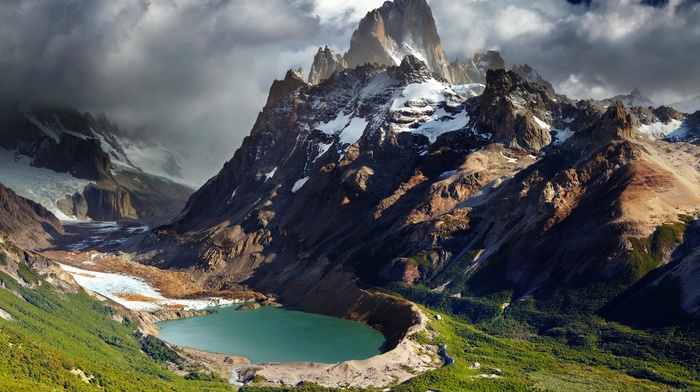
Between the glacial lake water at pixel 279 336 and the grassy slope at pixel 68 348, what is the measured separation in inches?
741

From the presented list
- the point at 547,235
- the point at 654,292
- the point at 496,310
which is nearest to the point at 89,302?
the point at 496,310

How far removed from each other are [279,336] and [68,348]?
58985mm

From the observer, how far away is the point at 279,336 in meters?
168

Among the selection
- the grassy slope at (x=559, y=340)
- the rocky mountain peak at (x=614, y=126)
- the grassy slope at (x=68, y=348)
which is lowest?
the grassy slope at (x=68, y=348)

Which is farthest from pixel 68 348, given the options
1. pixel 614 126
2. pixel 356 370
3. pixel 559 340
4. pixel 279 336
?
pixel 614 126

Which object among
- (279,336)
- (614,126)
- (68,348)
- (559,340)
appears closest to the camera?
(68,348)

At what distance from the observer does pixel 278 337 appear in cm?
16675

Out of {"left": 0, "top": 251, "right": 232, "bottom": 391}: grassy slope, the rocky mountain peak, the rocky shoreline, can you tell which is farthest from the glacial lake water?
the rocky mountain peak

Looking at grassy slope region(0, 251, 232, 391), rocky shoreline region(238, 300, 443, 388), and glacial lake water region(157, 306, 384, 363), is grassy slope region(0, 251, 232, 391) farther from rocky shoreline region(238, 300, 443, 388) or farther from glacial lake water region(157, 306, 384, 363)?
glacial lake water region(157, 306, 384, 363)

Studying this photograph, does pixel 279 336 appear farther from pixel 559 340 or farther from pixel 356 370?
pixel 559 340

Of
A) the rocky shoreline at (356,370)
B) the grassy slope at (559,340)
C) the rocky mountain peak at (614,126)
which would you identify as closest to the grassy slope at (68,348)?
the rocky shoreline at (356,370)

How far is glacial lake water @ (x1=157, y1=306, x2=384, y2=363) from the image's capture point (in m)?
146

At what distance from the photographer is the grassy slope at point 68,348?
9525 cm

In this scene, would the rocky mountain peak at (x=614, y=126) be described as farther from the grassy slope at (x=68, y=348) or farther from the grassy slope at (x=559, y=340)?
the grassy slope at (x=68, y=348)
